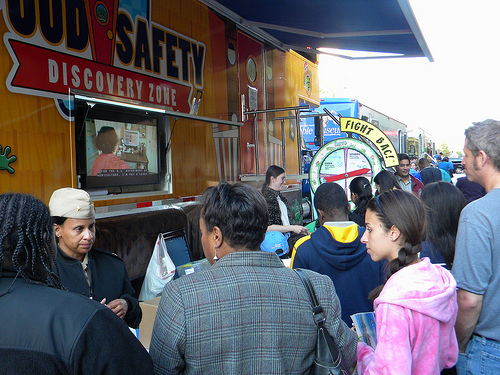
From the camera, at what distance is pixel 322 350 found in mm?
1557

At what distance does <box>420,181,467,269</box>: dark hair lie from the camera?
2621 mm

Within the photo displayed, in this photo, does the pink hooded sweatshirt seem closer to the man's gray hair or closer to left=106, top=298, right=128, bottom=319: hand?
the man's gray hair

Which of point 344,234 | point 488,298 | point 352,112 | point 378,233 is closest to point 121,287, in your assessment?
point 344,234

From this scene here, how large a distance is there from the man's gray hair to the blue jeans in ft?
2.63

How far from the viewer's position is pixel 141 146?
4.52 metres

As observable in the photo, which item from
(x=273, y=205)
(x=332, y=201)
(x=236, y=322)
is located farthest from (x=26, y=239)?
(x=273, y=205)

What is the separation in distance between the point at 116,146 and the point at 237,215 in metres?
2.88

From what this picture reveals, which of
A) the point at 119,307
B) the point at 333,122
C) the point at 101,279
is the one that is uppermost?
the point at 333,122

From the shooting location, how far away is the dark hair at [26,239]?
4.11 feet

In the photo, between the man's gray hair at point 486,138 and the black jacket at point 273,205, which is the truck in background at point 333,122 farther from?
the man's gray hair at point 486,138

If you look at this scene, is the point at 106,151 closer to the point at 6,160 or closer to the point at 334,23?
the point at 6,160

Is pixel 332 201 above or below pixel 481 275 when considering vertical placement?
above

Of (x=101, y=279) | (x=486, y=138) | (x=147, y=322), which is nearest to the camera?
(x=486, y=138)

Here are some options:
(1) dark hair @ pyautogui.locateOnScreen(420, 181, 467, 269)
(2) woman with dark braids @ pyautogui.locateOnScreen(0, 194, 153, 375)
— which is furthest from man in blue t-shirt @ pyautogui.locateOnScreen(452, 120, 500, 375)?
(2) woman with dark braids @ pyautogui.locateOnScreen(0, 194, 153, 375)
